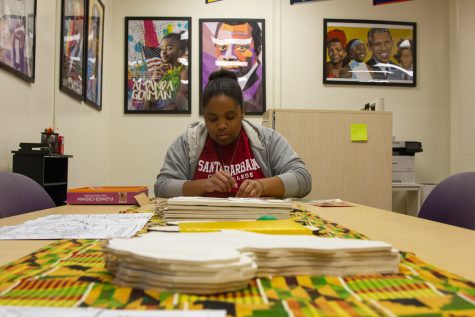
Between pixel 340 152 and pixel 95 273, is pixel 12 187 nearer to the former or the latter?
pixel 95 273

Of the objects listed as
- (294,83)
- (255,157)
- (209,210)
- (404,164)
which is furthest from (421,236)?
(294,83)

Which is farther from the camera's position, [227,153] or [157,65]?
[157,65]

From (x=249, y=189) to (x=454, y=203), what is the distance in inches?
25.0

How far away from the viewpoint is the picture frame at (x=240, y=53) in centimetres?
370

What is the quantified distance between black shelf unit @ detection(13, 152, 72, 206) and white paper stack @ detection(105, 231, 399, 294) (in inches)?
61.6

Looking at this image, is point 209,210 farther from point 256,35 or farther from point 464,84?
point 464,84

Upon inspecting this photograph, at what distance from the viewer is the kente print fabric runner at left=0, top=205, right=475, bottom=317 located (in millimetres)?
387

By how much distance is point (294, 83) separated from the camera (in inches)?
149

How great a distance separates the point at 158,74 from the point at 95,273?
11.0ft

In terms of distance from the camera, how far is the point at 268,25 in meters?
3.76

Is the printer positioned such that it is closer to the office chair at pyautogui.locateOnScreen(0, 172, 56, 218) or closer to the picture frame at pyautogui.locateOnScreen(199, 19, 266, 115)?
the picture frame at pyautogui.locateOnScreen(199, 19, 266, 115)

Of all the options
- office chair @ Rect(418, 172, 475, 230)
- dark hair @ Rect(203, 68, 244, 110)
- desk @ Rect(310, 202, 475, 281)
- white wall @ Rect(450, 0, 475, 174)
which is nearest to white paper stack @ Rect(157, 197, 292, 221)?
desk @ Rect(310, 202, 475, 281)

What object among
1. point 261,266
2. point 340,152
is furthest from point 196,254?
point 340,152

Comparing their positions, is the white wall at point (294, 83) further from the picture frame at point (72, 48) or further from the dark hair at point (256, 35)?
the picture frame at point (72, 48)
